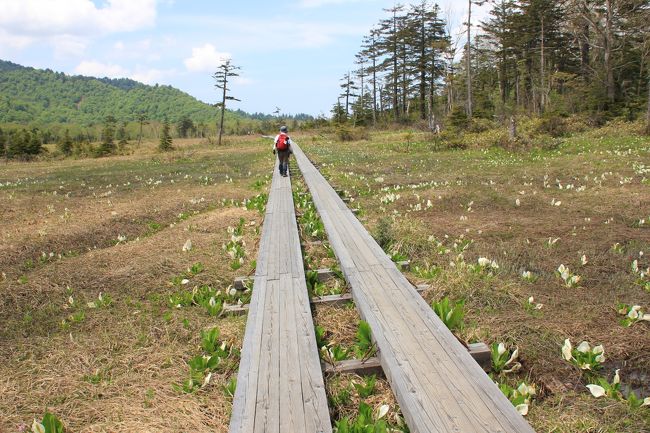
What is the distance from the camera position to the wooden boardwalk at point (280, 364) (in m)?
2.84

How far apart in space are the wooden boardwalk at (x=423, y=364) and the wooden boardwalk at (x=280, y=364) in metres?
0.56

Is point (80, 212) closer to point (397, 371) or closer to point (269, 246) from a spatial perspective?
point (269, 246)

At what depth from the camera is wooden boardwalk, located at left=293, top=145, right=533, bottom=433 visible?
2.76 metres

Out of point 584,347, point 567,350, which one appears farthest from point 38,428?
point 584,347

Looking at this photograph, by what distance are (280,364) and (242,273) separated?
118 inches

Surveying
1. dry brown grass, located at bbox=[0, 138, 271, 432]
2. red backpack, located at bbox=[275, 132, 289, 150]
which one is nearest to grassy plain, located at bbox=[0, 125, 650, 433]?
dry brown grass, located at bbox=[0, 138, 271, 432]

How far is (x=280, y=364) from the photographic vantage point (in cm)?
345

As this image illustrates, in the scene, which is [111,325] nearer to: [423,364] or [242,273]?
[242,273]

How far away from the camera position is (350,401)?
3.37m

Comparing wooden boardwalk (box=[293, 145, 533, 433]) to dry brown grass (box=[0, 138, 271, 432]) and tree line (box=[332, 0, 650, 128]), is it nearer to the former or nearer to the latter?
dry brown grass (box=[0, 138, 271, 432])

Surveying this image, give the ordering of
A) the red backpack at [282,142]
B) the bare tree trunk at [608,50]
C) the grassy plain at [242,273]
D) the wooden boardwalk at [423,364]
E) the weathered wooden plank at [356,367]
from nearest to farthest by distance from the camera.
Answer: the wooden boardwalk at [423,364] < the grassy plain at [242,273] < the weathered wooden plank at [356,367] < the red backpack at [282,142] < the bare tree trunk at [608,50]

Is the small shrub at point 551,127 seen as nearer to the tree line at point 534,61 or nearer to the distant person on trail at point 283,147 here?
the tree line at point 534,61

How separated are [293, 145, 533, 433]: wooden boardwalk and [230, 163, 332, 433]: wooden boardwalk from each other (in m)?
0.56

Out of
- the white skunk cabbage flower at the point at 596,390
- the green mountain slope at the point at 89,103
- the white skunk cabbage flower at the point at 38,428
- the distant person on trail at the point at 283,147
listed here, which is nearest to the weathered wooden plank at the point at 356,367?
the white skunk cabbage flower at the point at 596,390
